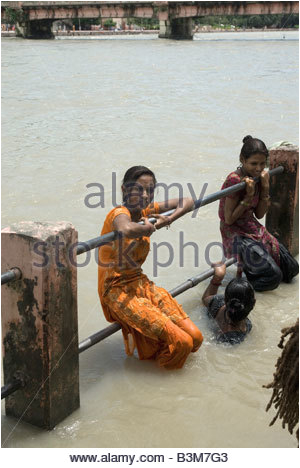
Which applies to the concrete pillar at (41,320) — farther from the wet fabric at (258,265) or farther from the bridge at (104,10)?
the bridge at (104,10)

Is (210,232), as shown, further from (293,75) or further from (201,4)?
(201,4)

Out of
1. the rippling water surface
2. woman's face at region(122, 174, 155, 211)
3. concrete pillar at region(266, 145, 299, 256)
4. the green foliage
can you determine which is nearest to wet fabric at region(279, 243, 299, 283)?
the rippling water surface

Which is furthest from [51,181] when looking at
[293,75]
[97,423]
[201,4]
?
[201,4]

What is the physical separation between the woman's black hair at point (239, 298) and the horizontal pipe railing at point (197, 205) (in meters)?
0.52

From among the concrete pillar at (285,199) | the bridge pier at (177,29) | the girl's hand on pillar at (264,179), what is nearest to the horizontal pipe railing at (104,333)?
the girl's hand on pillar at (264,179)

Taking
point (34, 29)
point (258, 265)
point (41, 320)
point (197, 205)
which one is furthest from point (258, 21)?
point (41, 320)

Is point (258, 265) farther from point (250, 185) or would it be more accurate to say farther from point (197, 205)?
point (197, 205)

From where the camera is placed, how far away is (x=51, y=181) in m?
9.63

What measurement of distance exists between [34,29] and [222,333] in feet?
176

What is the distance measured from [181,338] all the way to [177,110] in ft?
47.5

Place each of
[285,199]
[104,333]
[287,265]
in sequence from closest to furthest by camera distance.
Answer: [104,333], [287,265], [285,199]

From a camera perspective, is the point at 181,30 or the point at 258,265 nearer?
the point at 258,265

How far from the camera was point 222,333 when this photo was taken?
3928 millimetres

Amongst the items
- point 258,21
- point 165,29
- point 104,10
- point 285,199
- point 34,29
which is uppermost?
point 258,21
